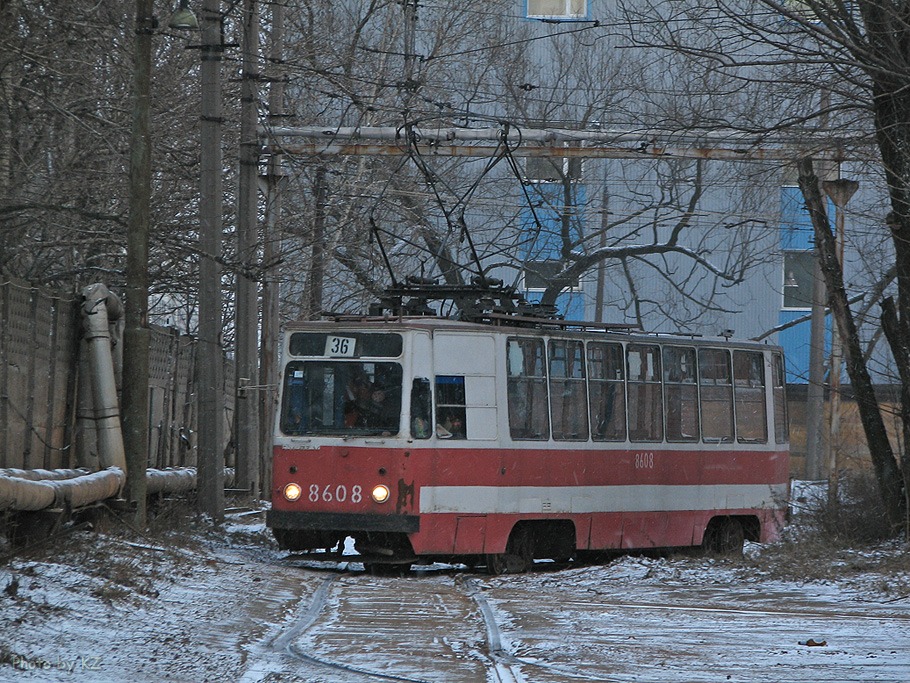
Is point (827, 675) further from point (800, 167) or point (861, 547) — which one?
point (800, 167)

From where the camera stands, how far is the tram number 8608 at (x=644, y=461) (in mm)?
17922

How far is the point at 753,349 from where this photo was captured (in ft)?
65.7

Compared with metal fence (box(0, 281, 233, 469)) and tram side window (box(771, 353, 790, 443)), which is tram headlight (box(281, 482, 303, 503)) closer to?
metal fence (box(0, 281, 233, 469))

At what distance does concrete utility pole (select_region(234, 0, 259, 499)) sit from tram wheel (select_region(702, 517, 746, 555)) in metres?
6.44

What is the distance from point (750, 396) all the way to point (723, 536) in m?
1.89

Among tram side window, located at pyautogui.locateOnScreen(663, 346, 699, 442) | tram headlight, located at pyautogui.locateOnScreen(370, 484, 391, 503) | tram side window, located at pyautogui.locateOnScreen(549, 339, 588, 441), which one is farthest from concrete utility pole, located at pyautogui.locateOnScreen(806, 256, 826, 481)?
tram headlight, located at pyautogui.locateOnScreen(370, 484, 391, 503)

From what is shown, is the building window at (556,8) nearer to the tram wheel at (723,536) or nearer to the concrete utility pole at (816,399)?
the concrete utility pole at (816,399)

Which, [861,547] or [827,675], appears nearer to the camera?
[827,675]

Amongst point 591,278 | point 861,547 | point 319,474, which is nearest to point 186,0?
point 319,474

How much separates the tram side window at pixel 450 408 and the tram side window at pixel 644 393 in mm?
2890

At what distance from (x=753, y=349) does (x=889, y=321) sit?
4.01 metres

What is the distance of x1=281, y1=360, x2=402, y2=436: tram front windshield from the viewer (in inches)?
614

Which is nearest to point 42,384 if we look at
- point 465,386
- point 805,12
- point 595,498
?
point 465,386

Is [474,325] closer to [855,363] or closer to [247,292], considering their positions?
[855,363]
